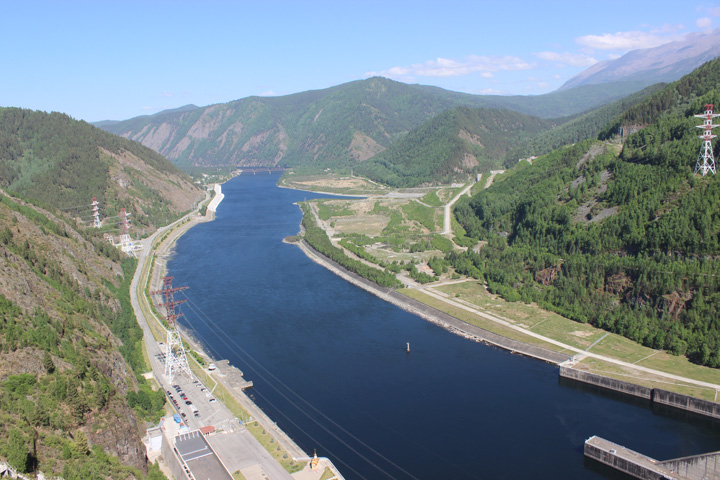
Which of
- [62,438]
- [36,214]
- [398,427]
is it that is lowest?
[398,427]

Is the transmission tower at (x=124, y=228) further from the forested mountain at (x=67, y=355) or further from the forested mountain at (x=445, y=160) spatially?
the forested mountain at (x=445, y=160)

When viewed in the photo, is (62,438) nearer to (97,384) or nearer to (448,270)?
(97,384)

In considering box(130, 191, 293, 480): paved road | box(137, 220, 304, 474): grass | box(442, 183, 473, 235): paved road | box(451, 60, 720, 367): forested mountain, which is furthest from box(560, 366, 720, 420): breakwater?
box(442, 183, 473, 235): paved road

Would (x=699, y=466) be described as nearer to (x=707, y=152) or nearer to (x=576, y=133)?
(x=707, y=152)

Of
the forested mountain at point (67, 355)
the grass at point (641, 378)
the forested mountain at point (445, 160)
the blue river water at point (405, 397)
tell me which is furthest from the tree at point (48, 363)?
the forested mountain at point (445, 160)

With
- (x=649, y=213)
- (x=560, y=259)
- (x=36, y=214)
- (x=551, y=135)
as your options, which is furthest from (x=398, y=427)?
(x=551, y=135)

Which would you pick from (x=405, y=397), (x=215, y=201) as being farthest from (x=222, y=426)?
(x=215, y=201)
